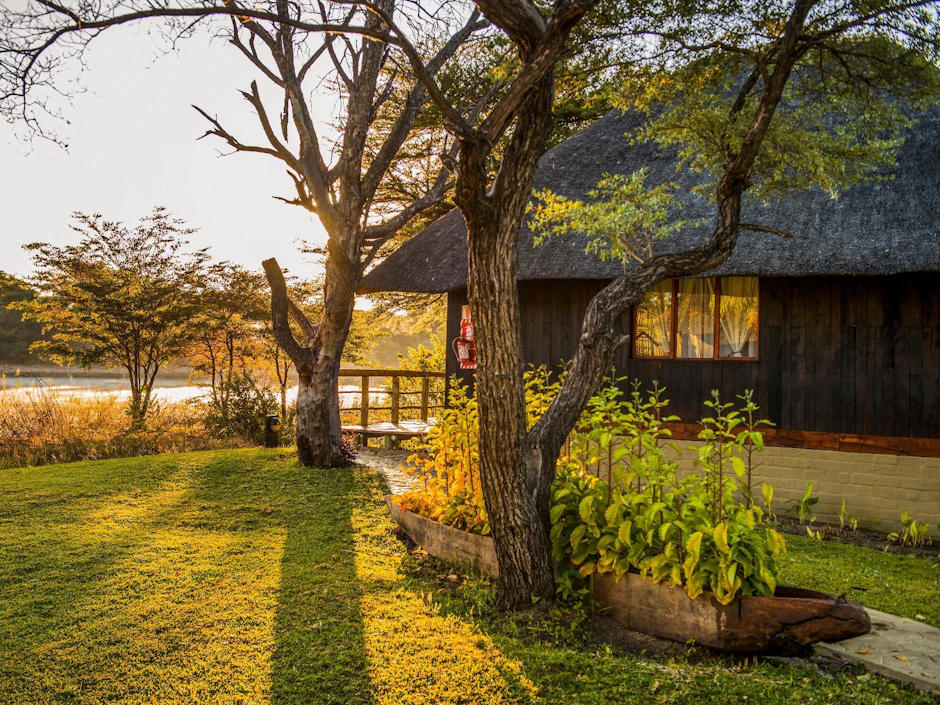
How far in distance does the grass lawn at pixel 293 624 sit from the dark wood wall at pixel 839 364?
73.6 inches

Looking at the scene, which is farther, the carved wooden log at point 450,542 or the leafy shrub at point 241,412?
the leafy shrub at point 241,412

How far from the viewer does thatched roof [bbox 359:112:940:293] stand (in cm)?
754

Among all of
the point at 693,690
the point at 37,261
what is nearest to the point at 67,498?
the point at 693,690

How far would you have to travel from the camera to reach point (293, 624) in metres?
4.09

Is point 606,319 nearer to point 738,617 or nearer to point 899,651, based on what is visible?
point 738,617

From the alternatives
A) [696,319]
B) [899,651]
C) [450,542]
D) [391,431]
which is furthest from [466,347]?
[899,651]

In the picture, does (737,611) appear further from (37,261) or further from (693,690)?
(37,261)

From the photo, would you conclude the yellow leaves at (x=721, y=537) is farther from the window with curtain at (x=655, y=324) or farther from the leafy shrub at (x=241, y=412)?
the leafy shrub at (x=241, y=412)

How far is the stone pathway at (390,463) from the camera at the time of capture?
880 centimetres

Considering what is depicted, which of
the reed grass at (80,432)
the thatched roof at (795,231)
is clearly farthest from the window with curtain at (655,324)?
the reed grass at (80,432)

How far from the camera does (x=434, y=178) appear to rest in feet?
55.0

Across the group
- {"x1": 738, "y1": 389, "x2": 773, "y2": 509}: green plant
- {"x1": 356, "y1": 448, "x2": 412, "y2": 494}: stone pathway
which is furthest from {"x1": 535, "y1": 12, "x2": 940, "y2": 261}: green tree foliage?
{"x1": 356, "y1": 448, "x2": 412, "y2": 494}: stone pathway

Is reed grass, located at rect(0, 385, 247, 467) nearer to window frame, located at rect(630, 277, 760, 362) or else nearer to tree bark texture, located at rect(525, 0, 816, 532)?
window frame, located at rect(630, 277, 760, 362)

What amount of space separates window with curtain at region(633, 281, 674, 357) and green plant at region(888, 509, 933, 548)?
10.3 feet
